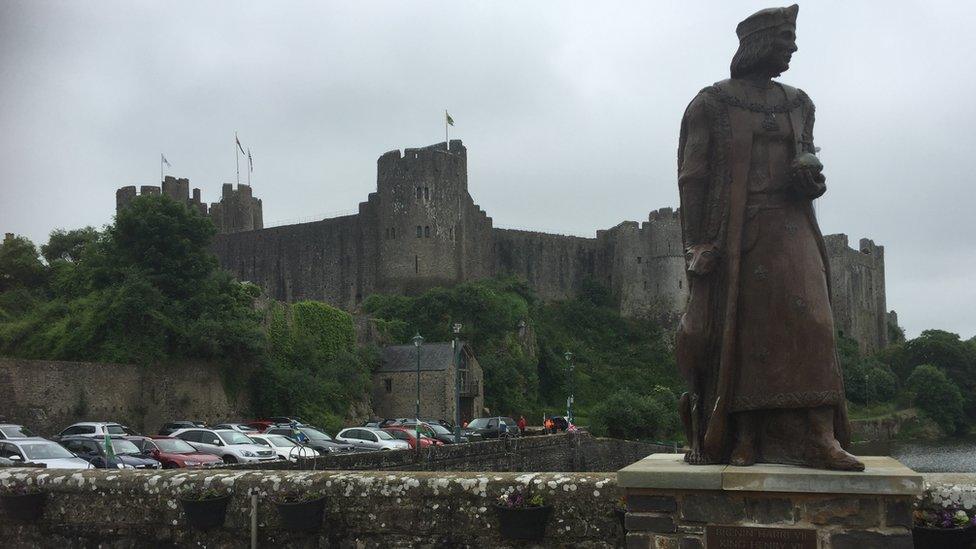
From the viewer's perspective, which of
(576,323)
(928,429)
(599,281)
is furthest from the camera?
(599,281)

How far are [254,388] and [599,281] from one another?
169 feet

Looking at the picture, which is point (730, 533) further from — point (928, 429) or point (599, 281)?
point (599, 281)

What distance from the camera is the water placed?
4734 centimetres

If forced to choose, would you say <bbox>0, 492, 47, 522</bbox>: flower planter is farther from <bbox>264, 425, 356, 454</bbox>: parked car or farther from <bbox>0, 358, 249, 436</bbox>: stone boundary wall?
<bbox>0, 358, 249, 436</bbox>: stone boundary wall

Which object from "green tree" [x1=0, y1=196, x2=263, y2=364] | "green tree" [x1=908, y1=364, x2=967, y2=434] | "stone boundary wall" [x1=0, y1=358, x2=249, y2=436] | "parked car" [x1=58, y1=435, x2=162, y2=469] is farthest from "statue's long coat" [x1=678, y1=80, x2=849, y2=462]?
"green tree" [x1=908, y1=364, x2=967, y2=434]

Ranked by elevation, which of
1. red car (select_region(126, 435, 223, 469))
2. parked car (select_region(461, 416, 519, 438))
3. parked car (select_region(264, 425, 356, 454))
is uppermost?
red car (select_region(126, 435, 223, 469))

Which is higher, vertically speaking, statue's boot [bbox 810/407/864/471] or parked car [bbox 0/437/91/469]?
statue's boot [bbox 810/407/864/471]

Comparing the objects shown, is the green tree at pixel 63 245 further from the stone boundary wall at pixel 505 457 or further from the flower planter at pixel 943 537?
the flower planter at pixel 943 537

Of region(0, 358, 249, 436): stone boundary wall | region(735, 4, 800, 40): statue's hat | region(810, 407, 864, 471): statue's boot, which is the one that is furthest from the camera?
region(0, 358, 249, 436): stone boundary wall

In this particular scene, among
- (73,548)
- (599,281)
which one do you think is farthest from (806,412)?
(599,281)

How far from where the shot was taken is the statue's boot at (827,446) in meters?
5.73

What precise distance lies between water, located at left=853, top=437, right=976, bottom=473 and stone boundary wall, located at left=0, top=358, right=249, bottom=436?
28.1 m

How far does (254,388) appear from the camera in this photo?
43375mm

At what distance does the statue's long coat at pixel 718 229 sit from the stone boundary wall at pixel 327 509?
6.47 ft
